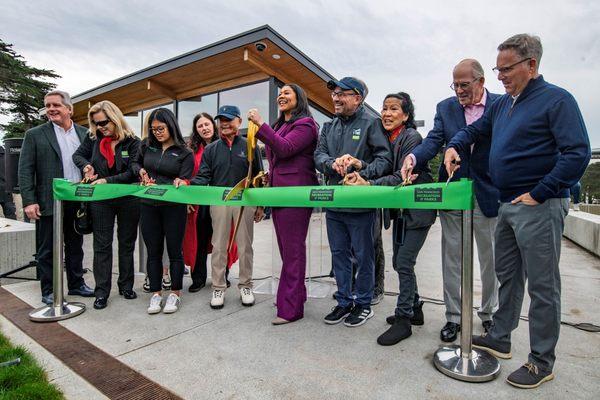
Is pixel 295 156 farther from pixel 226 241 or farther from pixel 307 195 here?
pixel 226 241

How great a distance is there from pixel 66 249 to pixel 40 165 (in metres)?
0.92

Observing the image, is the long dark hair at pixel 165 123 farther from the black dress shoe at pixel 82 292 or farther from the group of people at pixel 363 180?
the black dress shoe at pixel 82 292

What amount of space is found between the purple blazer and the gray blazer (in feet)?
7.51

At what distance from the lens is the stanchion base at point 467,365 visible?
2.10 meters

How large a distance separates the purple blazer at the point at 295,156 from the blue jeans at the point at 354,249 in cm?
41

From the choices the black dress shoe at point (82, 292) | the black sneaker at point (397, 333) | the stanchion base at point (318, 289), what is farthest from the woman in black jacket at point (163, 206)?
the black sneaker at point (397, 333)

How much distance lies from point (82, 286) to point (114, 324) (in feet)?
3.86

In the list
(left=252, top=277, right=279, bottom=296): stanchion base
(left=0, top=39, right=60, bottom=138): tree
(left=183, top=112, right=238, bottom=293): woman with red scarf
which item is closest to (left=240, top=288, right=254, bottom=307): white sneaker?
(left=252, top=277, right=279, bottom=296): stanchion base

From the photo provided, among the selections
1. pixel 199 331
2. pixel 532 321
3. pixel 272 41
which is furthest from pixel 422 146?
pixel 272 41

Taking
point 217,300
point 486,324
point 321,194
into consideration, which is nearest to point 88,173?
point 217,300

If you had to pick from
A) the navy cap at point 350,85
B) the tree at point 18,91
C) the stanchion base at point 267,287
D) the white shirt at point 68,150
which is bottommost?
the stanchion base at point 267,287

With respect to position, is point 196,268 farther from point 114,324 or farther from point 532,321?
point 532,321

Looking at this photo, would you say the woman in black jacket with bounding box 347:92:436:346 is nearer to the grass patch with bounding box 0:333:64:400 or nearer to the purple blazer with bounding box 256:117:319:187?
the purple blazer with bounding box 256:117:319:187

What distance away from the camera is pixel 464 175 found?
273 cm
